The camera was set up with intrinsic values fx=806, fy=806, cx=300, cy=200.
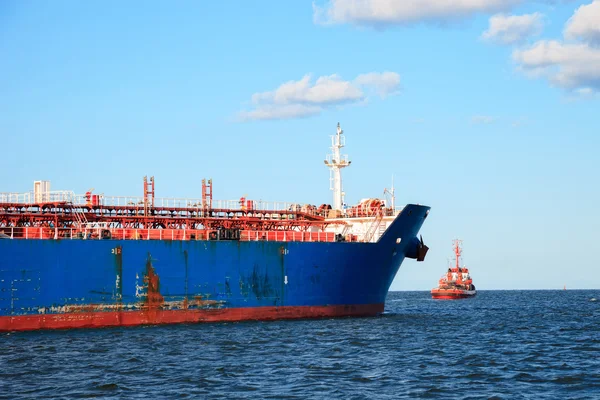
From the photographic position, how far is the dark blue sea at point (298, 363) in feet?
71.8

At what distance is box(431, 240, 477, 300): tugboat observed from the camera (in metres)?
106

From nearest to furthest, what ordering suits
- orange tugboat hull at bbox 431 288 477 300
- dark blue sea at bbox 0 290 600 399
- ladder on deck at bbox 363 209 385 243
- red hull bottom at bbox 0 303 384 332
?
1. dark blue sea at bbox 0 290 600 399
2. red hull bottom at bbox 0 303 384 332
3. ladder on deck at bbox 363 209 385 243
4. orange tugboat hull at bbox 431 288 477 300

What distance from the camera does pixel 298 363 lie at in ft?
87.2

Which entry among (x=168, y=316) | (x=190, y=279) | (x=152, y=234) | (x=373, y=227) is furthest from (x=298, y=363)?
(x=373, y=227)

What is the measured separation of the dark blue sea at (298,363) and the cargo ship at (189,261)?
1.50 metres

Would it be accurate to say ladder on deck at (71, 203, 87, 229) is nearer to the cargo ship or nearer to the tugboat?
the cargo ship

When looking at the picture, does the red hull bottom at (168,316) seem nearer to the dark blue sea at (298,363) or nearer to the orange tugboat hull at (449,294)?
the dark blue sea at (298,363)

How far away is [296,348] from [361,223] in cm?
1877

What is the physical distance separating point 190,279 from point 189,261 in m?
0.87

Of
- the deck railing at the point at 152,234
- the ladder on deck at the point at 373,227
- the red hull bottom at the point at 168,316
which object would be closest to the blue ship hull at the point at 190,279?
the red hull bottom at the point at 168,316

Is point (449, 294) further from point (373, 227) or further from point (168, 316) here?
point (168, 316)

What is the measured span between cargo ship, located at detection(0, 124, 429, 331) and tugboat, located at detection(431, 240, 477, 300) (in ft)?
195

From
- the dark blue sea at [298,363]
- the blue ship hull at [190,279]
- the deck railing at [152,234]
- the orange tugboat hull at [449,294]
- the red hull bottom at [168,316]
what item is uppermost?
the deck railing at [152,234]

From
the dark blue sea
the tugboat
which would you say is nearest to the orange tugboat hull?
the tugboat
